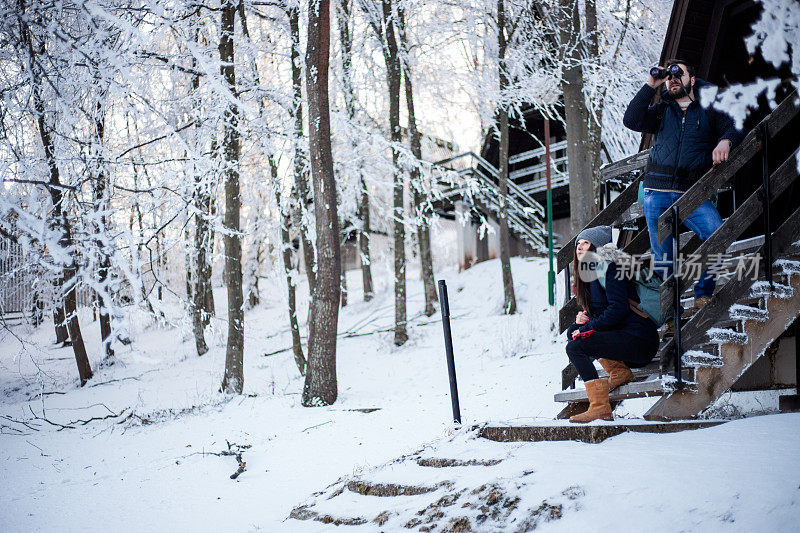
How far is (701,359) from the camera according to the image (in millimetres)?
4391

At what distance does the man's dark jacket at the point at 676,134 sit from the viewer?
5105 mm

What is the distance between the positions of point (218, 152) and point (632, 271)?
7.91 metres

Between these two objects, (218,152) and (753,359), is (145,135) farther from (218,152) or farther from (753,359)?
(753,359)

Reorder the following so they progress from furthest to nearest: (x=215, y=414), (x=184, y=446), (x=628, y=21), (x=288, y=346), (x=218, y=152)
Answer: (x=288, y=346) < (x=628, y=21) < (x=218, y=152) < (x=215, y=414) < (x=184, y=446)

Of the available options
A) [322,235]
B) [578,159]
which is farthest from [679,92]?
[322,235]

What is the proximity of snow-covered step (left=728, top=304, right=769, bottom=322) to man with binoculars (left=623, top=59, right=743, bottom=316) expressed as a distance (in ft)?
2.06

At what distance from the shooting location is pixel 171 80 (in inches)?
462

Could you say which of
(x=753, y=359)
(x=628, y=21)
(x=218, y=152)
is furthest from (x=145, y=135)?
(x=753, y=359)

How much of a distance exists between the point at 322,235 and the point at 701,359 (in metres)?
6.22

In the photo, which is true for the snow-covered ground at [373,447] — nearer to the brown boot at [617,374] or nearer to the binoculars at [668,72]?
the brown boot at [617,374]

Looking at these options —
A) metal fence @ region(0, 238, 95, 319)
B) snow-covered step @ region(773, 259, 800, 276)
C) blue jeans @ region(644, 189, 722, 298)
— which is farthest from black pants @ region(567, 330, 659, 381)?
metal fence @ region(0, 238, 95, 319)

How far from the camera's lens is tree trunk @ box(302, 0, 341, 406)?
30.9ft

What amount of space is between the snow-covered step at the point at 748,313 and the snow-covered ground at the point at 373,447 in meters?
Answer: 0.70

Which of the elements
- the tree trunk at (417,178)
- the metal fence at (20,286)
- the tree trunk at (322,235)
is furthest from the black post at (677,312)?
the metal fence at (20,286)
